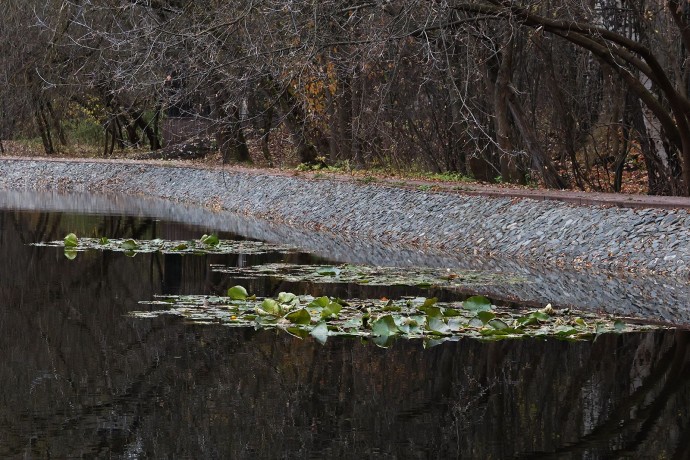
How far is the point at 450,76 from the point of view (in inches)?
738

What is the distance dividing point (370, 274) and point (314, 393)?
7727 millimetres

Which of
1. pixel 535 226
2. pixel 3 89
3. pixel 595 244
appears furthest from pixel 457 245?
pixel 3 89

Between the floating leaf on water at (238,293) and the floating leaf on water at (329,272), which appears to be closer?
the floating leaf on water at (238,293)

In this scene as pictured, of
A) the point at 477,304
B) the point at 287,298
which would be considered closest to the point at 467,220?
the point at 477,304

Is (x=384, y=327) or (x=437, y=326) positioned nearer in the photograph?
(x=384, y=327)

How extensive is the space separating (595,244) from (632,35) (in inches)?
306

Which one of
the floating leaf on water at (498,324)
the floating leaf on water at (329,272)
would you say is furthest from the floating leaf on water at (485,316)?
the floating leaf on water at (329,272)

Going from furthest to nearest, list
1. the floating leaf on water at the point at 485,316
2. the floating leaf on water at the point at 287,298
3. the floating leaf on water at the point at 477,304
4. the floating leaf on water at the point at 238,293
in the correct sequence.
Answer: the floating leaf on water at the point at 238,293 < the floating leaf on water at the point at 287,298 < the floating leaf on water at the point at 477,304 < the floating leaf on water at the point at 485,316

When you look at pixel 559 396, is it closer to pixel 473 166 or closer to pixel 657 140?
pixel 657 140

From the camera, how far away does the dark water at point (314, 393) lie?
7.79 meters

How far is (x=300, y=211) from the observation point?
27625 millimetres

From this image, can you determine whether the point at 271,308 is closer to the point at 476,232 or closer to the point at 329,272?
the point at 329,272

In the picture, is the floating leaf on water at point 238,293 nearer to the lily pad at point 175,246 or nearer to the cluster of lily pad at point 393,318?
the cluster of lily pad at point 393,318

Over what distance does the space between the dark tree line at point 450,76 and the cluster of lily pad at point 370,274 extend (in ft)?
6.51
